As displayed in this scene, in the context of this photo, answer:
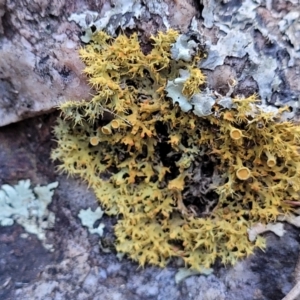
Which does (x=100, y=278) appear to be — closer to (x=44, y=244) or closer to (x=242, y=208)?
(x=44, y=244)

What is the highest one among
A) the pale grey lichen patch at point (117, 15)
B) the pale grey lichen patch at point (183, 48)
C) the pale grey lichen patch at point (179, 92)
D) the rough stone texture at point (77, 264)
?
the pale grey lichen patch at point (117, 15)

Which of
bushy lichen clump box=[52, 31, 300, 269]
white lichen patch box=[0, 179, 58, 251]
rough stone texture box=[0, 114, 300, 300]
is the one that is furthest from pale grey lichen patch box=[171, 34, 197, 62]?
white lichen patch box=[0, 179, 58, 251]

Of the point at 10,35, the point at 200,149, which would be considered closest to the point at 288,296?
the point at 200,149

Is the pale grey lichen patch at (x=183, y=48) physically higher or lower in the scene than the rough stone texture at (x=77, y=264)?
higher

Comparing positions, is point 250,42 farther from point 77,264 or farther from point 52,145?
point 77,264

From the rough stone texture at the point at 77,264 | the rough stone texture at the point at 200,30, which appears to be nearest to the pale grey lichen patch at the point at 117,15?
the rough stone texture at the point at 200,30

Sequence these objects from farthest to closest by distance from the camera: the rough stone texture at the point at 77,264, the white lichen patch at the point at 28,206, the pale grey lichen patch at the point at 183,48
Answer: the white lichen patch at the point at 28,206, the rough stone texture at the point at 77,264, the pale grey lichen patch at the point at 183,48

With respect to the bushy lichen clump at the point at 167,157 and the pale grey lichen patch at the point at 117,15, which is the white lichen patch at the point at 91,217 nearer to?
the bushy lichen clump at the point at 167,157
